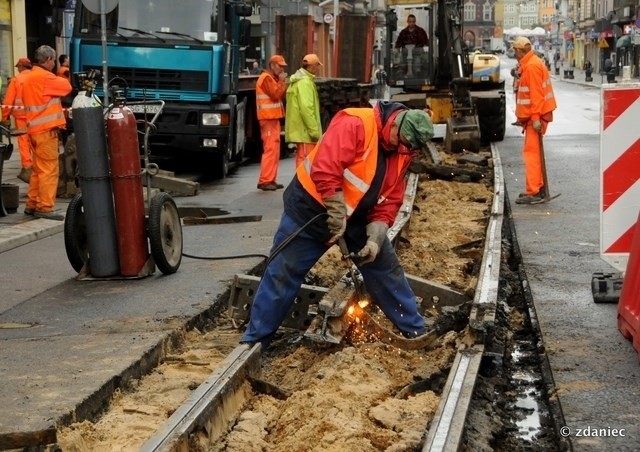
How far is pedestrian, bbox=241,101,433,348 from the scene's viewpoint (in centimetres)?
670

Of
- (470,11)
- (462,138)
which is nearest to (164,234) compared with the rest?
(462,138)

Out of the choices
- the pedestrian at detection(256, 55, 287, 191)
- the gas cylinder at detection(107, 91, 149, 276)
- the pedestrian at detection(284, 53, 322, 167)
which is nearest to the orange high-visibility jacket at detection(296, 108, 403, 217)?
the gas cylinder at detection(107, 91, 149, 276)

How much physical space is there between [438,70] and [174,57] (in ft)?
28.1

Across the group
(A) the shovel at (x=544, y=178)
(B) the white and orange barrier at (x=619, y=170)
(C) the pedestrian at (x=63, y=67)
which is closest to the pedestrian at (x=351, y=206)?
(B) the white and orange barrier at (x=619, y=170)

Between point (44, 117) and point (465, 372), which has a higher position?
point (44, 117)

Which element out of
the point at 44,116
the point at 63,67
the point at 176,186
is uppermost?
the point at 63,67

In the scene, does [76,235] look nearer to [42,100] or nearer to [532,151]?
[42,100]

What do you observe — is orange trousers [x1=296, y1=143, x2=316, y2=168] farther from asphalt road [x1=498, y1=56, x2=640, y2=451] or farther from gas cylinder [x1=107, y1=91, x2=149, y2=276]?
gas cylinder [x1=107, y1=91, x2=149, y2=276]

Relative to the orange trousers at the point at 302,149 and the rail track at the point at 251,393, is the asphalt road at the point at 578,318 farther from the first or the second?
the orange trousers at the point at 302,149

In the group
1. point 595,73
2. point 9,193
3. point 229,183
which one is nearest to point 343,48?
point 229,183

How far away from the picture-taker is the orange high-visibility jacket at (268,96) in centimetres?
1770

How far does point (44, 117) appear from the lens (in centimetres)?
1340

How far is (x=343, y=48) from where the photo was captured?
33.9 m

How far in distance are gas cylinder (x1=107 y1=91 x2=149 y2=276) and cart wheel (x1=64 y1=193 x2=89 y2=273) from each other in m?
0.40
